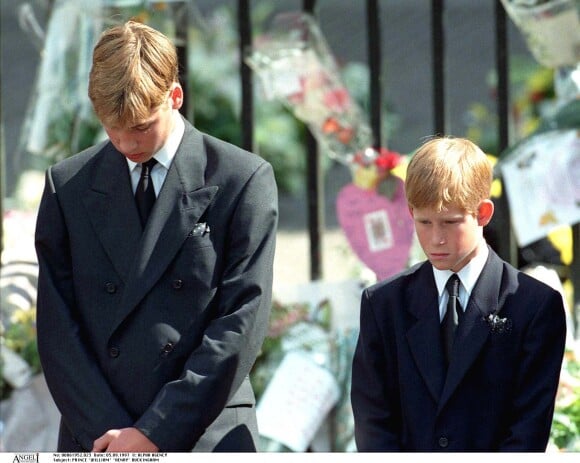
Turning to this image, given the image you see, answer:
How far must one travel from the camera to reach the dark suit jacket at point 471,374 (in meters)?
2.74

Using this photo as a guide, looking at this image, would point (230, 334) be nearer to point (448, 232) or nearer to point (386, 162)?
point (448, 232)

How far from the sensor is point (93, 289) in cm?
283

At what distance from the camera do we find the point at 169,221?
281 cm

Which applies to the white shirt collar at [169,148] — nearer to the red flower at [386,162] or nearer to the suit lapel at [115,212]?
the suit lapel at [115,212]

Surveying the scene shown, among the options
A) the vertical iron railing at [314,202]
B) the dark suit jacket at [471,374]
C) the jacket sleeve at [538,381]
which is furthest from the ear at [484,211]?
the vertical iron railing at [314,202]

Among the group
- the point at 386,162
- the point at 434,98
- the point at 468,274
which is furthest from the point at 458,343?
the point at 434,98

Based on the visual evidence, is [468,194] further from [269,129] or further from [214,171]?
[269,129]

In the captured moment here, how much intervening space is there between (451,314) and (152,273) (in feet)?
2.05

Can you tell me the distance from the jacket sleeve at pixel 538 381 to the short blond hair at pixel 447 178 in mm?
266

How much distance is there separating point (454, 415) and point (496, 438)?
0.10m

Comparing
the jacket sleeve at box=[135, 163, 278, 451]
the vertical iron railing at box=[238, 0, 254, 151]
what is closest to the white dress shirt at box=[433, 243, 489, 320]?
the jacket sleeve at box=[135, 163, 278, 451]

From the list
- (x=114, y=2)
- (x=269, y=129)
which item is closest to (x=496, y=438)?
(x=114, y=2)

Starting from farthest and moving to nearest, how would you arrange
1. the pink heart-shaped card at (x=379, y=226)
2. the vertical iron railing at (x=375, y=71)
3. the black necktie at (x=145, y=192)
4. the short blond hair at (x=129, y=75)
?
the vertical iron railing at (x=375, y=71) < the pink heart-shaped card at (x=379, y=226) < the black necktie at (x=145, y=192) < the short blond hair at (x=129, y=75)

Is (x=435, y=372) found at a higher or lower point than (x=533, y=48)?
lower
